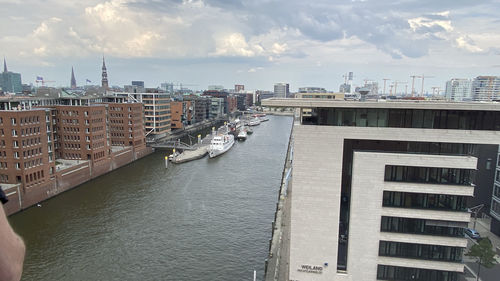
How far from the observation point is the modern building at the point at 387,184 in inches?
742

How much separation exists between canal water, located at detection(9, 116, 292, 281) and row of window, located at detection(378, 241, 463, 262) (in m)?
10.5

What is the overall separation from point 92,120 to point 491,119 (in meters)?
49.1

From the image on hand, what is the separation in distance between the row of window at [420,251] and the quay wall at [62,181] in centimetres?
2924

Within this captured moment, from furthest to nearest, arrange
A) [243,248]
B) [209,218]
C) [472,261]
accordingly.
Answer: [209,218] < [243,248] < [472,261]

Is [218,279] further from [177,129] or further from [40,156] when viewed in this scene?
[177,129]

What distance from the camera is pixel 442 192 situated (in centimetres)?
1900

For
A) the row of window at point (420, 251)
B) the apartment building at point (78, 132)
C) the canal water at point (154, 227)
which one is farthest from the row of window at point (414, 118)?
the apartment building at point (78, 132)

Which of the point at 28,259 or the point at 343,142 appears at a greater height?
the point at 343,142

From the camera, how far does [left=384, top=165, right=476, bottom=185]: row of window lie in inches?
750

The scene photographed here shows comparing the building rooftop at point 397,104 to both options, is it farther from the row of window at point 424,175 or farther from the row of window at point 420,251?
the row of window at point 420,251

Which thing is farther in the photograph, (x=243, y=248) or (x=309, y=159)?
(x=243, y=248)

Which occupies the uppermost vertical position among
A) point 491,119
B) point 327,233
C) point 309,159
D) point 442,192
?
point 491,119

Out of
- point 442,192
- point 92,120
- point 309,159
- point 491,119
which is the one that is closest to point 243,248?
point 309,159

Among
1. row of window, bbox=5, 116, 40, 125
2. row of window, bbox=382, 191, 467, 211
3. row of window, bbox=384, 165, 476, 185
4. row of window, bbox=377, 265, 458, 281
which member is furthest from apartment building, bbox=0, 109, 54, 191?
row of window, bbox=384, 165, 476, 185
